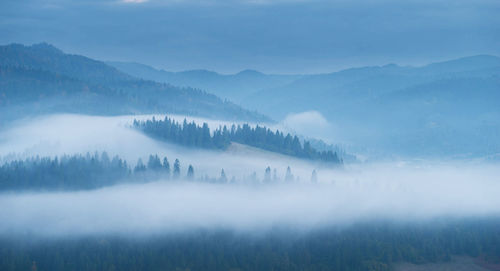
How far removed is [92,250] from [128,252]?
30.5 feet

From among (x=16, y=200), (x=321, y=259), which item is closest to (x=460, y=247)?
(x=321, y=259)

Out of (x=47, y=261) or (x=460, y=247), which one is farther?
(x=460, y=247)

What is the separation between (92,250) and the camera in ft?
525

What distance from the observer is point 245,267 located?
155750 mm

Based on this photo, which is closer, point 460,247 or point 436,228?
point 460,247

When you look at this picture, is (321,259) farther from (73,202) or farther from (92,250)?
(73,202)

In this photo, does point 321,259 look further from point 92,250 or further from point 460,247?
point 92,250

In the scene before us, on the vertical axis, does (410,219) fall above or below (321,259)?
above

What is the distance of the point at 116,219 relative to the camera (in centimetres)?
18925

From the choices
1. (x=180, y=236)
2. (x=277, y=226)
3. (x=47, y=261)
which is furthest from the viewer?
(x=277, y=226)

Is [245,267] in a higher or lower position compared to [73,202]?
lower

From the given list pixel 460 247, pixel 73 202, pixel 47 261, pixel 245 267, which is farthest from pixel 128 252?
pixel 460 247

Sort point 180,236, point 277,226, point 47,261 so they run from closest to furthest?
point 47,261, point 180,236, point 277,226

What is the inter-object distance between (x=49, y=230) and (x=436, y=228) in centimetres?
11352
